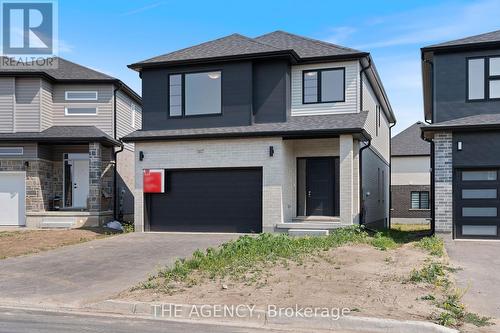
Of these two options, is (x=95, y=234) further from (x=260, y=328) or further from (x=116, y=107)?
(x=260, y=328)

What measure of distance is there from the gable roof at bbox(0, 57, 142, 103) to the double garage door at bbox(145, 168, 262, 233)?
608cm

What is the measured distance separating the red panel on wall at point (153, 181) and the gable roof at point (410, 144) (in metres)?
18.9

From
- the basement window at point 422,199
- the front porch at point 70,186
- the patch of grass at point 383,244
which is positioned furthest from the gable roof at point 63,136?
the basement window at point 422,199

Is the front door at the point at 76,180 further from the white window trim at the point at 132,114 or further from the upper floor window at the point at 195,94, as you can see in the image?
the upper floor window at the point at 195,94

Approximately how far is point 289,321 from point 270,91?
1202cm

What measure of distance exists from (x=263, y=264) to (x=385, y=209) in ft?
58.1

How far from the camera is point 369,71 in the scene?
63.6 feet

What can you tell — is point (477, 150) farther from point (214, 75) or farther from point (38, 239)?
point (38, 239)

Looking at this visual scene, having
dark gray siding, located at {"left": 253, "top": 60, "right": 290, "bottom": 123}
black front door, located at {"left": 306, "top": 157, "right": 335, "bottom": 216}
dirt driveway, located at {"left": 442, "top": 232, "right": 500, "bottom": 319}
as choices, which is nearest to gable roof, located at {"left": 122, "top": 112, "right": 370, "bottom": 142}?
dark gray siding, located at {"left": 253, "top": 60, "right": 290, "bottom": 123}

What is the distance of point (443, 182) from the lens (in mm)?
15797

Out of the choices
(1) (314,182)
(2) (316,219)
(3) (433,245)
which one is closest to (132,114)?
(1) (314,182)

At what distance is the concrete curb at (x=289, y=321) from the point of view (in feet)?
22.7

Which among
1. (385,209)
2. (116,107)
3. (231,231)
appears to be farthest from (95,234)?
(385,209)

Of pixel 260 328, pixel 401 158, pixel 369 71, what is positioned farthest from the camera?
pixel 401 158
